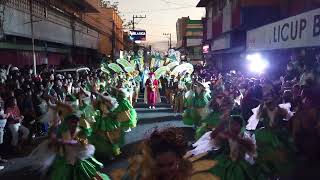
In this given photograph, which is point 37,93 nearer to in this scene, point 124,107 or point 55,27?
point 124,107

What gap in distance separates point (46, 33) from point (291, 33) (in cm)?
1415

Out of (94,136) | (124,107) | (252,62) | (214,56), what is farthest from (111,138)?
(214,56)

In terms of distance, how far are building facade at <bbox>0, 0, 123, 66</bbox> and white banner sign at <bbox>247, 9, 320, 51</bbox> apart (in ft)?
27.3

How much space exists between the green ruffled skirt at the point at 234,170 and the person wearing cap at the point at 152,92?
15.1m

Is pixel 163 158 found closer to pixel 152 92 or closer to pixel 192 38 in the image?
pixel 152 92

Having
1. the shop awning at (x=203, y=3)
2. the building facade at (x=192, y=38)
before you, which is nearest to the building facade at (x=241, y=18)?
the shop awning at (x=203, y=3)

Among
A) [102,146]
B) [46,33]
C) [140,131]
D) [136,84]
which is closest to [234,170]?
[102,146]

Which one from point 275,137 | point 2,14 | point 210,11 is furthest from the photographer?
point 210,11

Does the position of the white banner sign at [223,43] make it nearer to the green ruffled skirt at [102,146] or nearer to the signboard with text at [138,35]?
the green ruffled skirt at [102,146]

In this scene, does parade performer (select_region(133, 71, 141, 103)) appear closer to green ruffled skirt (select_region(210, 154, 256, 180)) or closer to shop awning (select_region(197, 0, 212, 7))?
green ruffled skirt (select_region(210, 154, 256, 180))

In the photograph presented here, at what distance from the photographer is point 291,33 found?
42.8 ft

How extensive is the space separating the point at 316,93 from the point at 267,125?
4.13ft

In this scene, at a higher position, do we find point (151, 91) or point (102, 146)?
point (151, 91)

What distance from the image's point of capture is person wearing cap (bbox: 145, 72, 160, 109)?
2058cm
